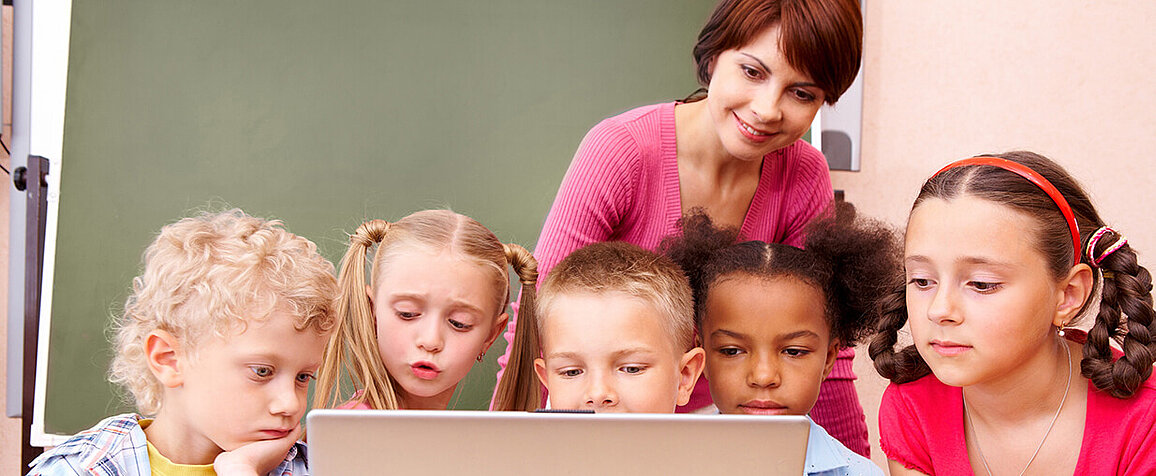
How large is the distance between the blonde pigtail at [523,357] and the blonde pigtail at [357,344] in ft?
0.56

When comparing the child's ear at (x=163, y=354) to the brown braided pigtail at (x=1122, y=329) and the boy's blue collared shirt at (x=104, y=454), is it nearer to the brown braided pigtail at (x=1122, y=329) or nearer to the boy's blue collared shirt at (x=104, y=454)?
the boy's blue collared shirt at (x=104, y=454)

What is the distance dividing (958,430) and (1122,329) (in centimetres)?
23

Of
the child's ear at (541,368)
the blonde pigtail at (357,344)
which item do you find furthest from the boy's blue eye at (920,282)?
the blonde pigtail at (357,344)

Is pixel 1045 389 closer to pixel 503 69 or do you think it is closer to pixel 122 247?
pixel 503 69

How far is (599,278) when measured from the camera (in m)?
1.14

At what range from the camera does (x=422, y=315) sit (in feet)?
3.93

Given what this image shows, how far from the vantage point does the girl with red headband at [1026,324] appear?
0.99 meters

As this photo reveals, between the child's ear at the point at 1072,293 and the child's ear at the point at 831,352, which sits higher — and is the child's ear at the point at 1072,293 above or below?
above

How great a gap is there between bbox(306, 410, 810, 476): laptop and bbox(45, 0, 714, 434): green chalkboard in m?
1.14

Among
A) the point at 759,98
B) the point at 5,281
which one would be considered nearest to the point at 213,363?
the point at 759,98

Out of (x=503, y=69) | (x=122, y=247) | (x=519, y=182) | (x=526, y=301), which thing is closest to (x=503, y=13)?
(x=503, y=69)

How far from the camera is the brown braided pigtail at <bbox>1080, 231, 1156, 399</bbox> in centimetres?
101

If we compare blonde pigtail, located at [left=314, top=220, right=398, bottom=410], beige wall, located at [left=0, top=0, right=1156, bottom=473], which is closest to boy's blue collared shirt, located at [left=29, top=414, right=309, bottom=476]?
blonde pigtail, located at [left=314, top=220, right=398, bottom=410]

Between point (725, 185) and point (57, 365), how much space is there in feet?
4.32
